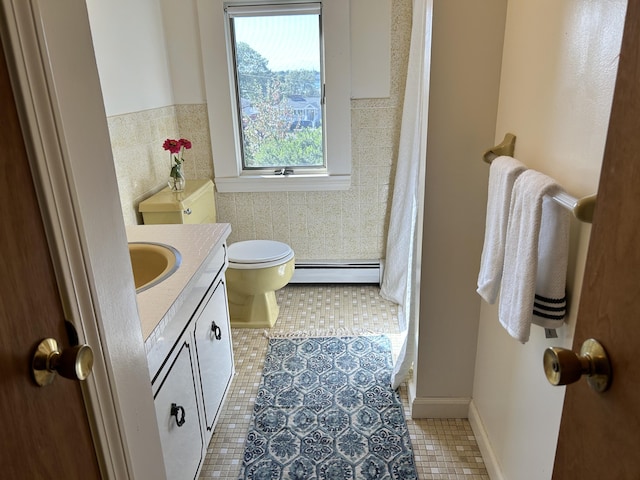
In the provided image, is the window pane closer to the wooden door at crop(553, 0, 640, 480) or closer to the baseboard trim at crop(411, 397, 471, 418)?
the baseboard trim at crop(411, 397, 471, 418)

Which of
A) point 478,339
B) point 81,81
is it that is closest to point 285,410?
point 478,339

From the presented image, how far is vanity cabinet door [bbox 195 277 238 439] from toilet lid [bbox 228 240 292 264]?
630mm

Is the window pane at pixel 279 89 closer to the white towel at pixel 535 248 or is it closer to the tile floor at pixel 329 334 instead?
the tile floor at pixel 329 334

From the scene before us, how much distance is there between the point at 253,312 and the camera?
9.00ft

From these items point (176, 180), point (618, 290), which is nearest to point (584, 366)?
point (618, 290)

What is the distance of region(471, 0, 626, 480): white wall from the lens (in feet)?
3.17

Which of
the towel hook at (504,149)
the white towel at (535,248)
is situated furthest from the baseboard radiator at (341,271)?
the white towel at (535,248)

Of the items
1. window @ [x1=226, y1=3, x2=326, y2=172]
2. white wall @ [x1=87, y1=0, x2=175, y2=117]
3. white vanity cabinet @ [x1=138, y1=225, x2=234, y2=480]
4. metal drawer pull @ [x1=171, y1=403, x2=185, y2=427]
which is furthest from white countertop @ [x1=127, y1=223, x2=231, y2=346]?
window @ [x1=226, y1=3, x2=326, y2=172]

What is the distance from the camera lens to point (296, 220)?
3.13m

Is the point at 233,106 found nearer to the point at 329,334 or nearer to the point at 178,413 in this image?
the point at 329,334

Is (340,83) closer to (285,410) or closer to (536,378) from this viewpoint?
(285,410)

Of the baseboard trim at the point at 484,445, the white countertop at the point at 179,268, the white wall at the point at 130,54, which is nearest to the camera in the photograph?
the white countertop at the point at 179,268

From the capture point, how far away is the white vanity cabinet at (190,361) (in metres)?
1.28

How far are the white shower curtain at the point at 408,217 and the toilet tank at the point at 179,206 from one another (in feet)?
3.85
